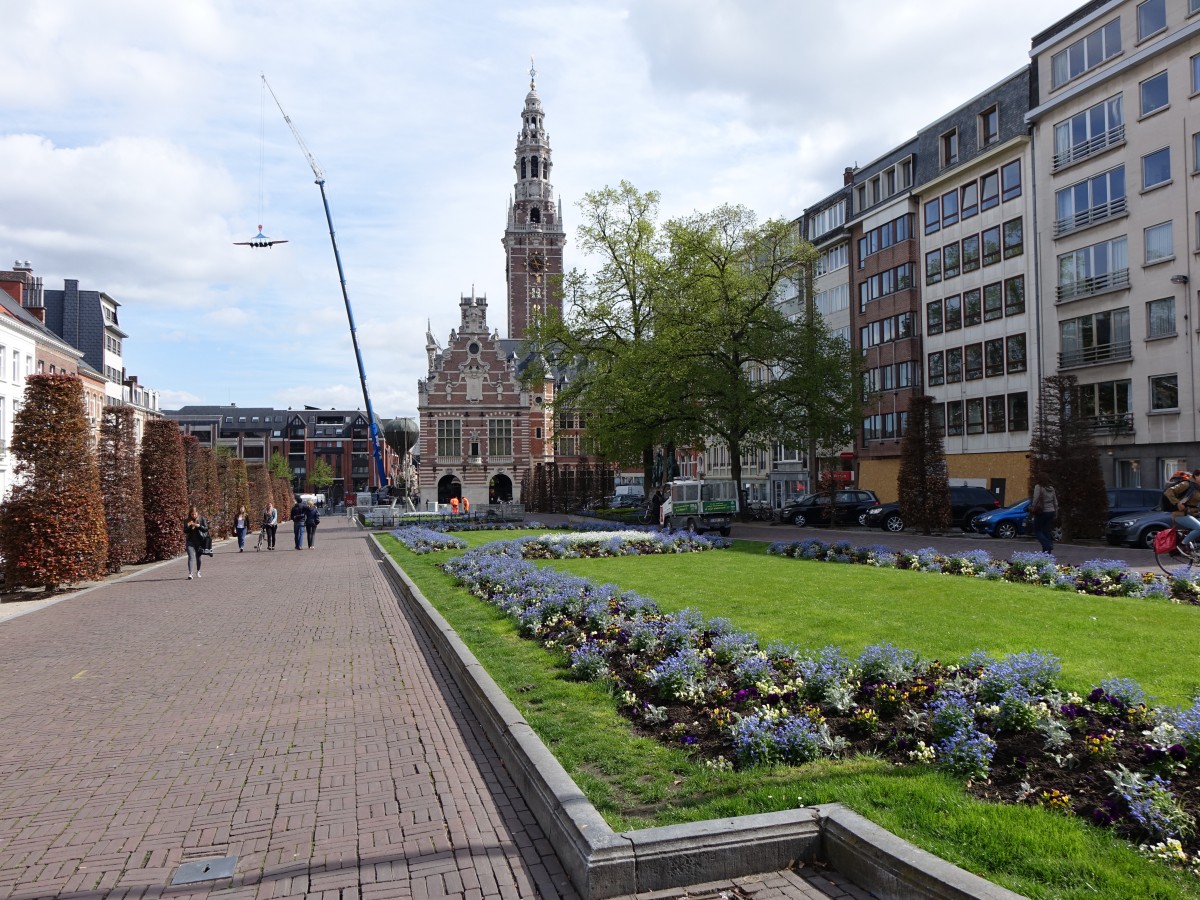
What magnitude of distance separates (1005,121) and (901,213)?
8.68 m

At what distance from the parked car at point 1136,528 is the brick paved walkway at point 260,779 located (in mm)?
19646

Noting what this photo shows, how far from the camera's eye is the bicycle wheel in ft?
44.0

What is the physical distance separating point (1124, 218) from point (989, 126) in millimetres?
11173

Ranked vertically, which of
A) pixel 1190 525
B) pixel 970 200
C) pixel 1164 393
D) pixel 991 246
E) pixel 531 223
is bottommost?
pixel 1190 525

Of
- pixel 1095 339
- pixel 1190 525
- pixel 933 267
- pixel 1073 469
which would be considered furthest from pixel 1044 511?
pixel 933 267

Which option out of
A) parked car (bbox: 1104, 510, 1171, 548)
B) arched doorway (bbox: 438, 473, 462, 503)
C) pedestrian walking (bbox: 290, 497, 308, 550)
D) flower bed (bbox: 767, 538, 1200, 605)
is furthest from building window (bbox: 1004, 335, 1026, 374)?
arched doorway (bbox: 438, 473, 462, 503)

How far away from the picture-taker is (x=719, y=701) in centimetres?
696

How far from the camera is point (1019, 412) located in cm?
4284

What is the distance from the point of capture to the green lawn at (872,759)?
13.7 feet

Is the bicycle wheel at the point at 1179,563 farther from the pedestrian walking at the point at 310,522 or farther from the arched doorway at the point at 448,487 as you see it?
the arched doorway at the point at 448,487

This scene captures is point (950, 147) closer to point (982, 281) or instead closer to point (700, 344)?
point (982, 281)

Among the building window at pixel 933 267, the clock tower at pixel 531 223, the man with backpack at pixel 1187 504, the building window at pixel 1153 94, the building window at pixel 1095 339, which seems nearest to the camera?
the man with backpack at pixel 1187 504

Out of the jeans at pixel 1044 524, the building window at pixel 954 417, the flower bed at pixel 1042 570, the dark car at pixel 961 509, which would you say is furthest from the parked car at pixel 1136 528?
the building window at pixel 954 417

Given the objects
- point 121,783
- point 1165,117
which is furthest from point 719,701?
point 1165,117
